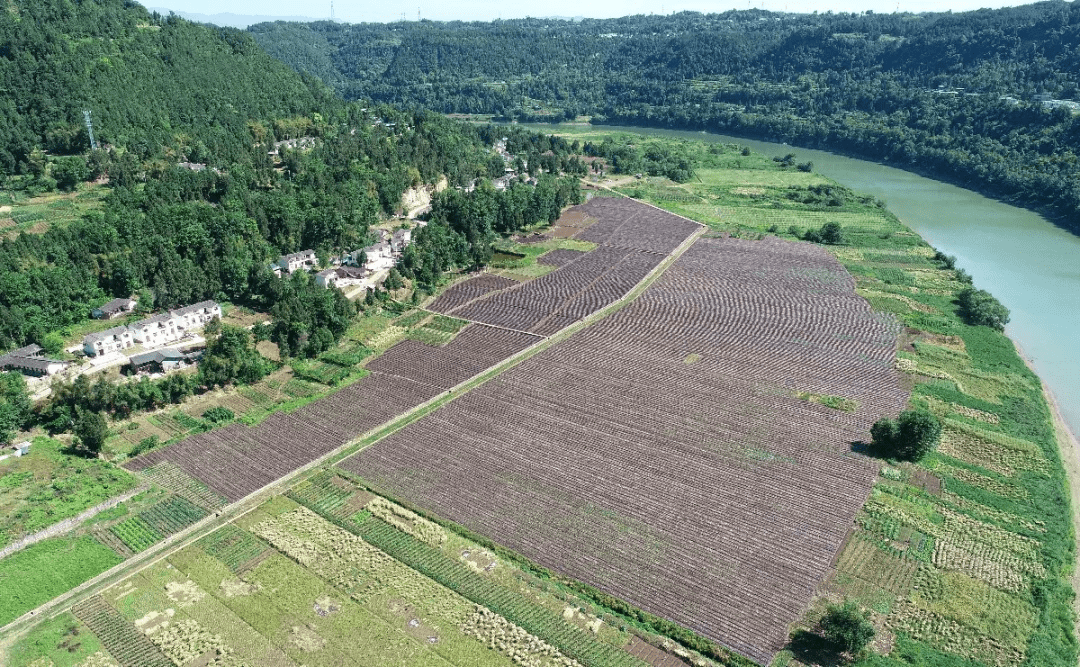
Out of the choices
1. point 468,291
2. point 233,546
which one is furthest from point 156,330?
point 233,546

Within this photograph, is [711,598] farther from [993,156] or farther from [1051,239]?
[993,156]

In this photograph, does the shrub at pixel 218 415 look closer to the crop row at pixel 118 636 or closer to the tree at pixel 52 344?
the crop row at pixel 118 636

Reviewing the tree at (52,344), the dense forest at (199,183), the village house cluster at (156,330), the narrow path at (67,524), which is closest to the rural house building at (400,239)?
the dense forest at (199,183)

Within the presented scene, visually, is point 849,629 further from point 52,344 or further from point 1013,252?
point 1013,252

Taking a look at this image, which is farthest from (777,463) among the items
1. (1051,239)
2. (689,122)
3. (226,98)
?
(689,122)

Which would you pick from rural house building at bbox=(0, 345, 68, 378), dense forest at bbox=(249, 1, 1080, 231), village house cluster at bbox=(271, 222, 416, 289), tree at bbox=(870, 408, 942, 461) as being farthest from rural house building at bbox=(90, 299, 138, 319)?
dense forest at bbox=(249, 1, 1080, 231)
